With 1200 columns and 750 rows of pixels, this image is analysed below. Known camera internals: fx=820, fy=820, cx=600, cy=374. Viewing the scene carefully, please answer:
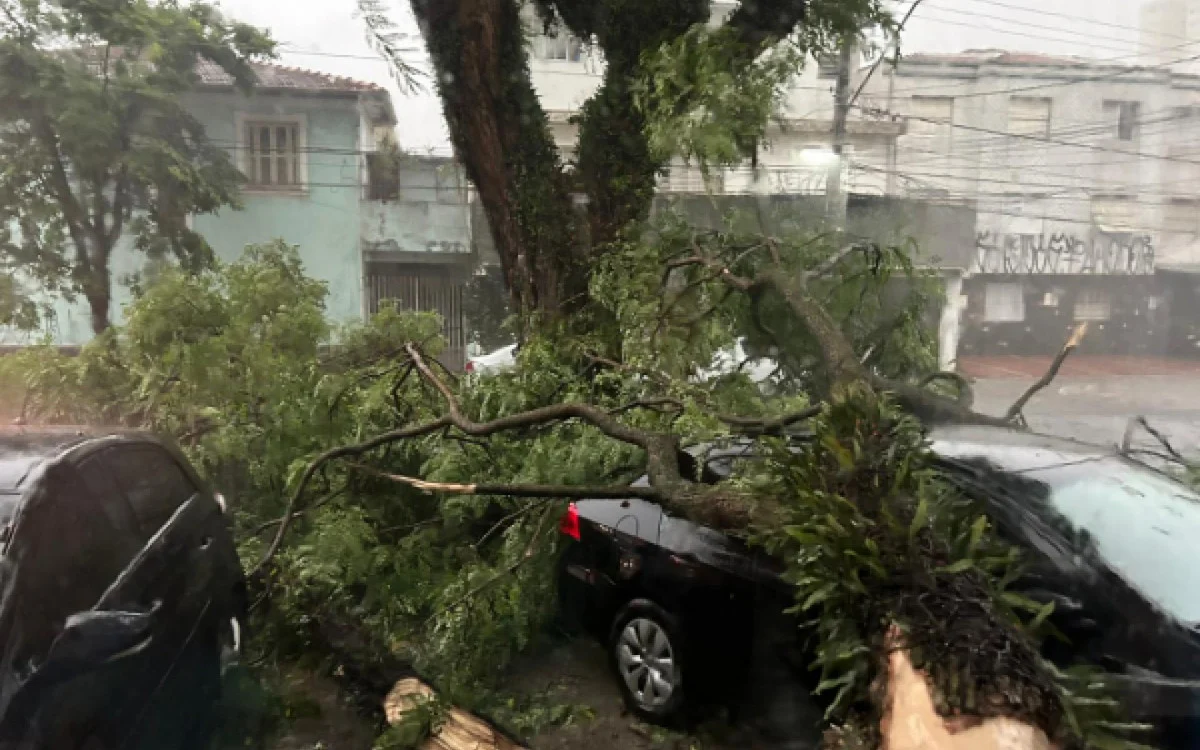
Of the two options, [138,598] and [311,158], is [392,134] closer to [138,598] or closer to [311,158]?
[311,158]

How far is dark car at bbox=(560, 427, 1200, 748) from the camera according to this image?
2.09m

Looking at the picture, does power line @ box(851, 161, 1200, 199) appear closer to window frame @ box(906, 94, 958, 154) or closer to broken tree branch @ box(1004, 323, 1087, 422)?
window frame @ box(906, 94, 958, 154)

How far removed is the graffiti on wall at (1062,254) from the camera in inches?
→ 143

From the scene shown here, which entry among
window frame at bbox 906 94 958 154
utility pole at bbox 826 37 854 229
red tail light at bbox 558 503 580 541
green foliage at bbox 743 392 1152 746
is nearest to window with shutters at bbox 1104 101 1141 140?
window frame at bbox 906 94 958 154

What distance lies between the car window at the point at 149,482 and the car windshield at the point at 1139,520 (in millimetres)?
2844

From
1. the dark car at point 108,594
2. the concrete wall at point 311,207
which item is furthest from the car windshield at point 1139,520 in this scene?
the concrete wall at point 311,207

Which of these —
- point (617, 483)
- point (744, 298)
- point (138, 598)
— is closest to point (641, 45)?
point (744, 298)

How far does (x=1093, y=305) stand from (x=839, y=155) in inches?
52.3

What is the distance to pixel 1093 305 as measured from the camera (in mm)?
3646

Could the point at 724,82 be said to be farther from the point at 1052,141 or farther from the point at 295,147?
the point at 295,147

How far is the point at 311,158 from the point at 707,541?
3.30 metres

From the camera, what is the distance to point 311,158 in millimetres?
4684

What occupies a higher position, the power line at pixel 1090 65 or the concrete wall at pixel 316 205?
the power line at pixel 1090 65

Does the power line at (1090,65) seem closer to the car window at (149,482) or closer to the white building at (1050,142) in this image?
the white building at (1050,142)
